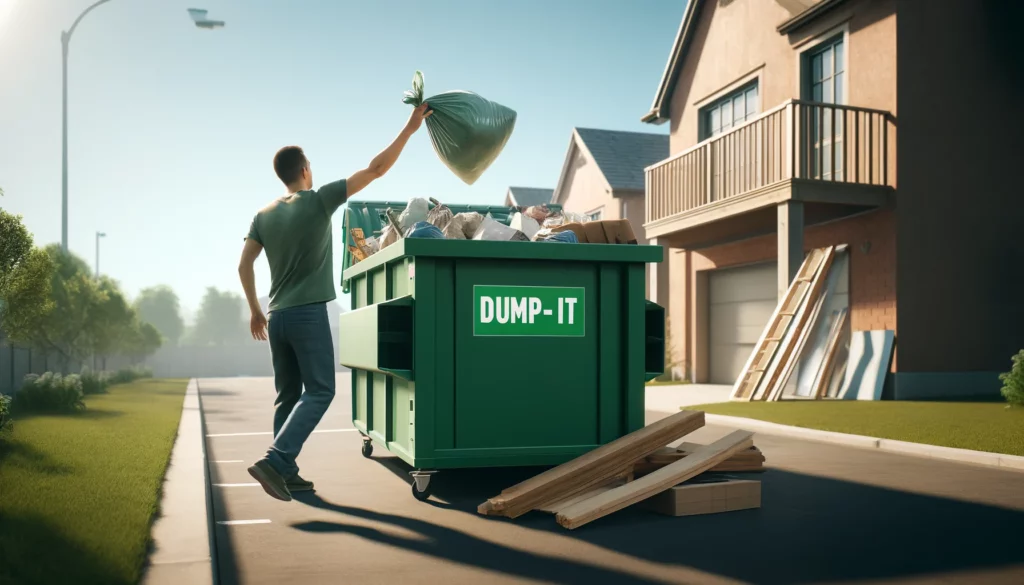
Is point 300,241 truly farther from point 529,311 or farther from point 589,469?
point 589,469

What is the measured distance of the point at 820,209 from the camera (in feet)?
48.6

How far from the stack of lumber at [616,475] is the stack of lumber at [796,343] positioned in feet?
28.9

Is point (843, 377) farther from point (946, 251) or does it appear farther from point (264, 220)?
point (264, 220)

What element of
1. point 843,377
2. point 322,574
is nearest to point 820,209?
point 843,377

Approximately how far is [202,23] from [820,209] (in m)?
14.4

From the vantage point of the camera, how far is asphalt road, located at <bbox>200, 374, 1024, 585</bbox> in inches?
151

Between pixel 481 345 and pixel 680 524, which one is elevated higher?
pixel 481 345

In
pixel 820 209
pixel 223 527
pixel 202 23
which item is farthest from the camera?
pixel 202 23

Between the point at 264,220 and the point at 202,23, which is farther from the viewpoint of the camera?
the point at 202,23

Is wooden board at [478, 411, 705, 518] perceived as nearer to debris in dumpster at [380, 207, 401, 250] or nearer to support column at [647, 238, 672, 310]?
debris in dumpster at [380, 207, 401, 250]

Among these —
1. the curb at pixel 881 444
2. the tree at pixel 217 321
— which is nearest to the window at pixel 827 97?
the curb at pixel 881 444

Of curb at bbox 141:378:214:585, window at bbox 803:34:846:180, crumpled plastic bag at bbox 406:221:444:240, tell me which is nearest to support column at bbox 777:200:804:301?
window at bbox 803:34:846:180

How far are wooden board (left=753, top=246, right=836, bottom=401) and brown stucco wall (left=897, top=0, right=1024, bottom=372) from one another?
1293 millimetres

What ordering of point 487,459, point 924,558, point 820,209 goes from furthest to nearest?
point 820,209 < point 487,459 < point 924,558
